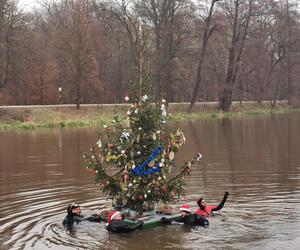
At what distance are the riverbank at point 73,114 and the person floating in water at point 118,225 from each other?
102ft

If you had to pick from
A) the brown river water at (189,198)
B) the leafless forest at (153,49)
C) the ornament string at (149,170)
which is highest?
the leafless forest at (153,49)

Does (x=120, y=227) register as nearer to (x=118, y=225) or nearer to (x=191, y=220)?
(x=118, y=225)

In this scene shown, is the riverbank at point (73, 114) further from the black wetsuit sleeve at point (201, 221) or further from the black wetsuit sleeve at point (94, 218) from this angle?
the black wetsuit sleeve at point (201, 221)

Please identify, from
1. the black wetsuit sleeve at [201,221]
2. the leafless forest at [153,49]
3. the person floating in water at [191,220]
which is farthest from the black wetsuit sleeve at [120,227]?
the leafless forest at [153,49]

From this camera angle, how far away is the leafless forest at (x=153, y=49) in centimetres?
6022

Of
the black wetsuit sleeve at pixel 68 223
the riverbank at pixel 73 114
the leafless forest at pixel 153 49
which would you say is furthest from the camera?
the leafless forest at pixel 153 49

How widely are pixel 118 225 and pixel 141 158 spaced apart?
1.81 meters

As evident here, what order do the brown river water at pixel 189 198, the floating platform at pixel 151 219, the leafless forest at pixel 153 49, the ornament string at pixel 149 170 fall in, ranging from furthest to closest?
1. the leafless forest at pixel 153 49
2. the ornament string at pixel 149 170
3. the floating platform at pixel 151 219
4. the brown river water at pixel 189 198

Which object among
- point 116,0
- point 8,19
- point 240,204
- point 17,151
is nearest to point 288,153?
point 240,204

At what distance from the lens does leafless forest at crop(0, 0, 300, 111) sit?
60.2m

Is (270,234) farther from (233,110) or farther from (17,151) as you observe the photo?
(233,110)

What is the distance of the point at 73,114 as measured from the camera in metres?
54.4

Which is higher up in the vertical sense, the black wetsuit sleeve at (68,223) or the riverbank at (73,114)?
the riverbank at (73,114)

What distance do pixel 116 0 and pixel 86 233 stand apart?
56.3 m
